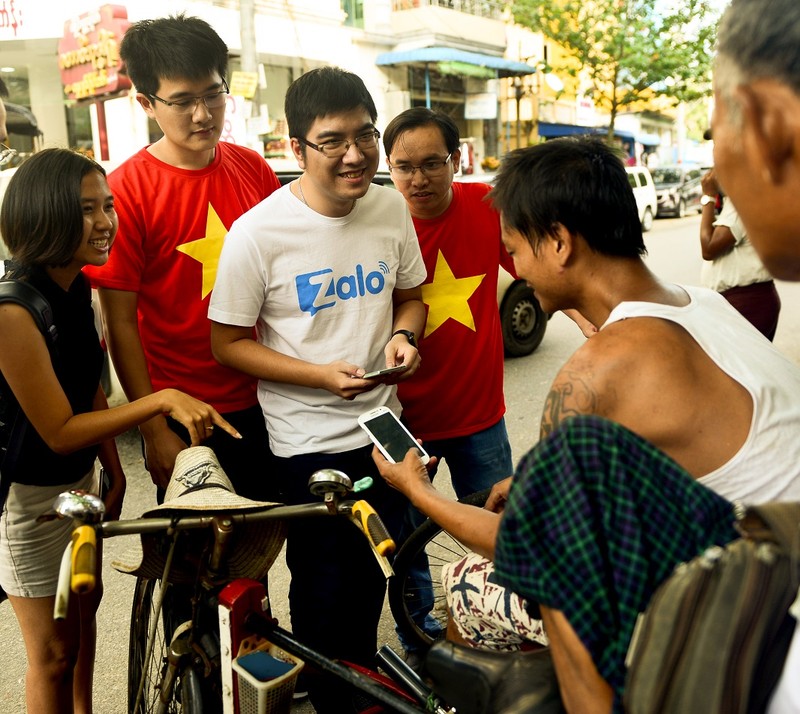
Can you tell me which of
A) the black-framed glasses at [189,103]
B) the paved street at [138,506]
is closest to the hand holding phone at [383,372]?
the black-framed glasses at [189,103]

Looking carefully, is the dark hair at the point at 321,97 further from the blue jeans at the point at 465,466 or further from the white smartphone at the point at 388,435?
the blue jeans at the point at 465,466

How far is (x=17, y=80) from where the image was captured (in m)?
13.9

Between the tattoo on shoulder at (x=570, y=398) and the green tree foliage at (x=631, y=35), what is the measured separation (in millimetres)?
21790

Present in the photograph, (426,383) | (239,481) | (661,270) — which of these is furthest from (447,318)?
(661,270)

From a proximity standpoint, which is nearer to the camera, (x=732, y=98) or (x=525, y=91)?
(x=732, y=98)

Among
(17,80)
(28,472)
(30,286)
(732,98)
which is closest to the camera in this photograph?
(732,98)

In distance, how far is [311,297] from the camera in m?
2.29

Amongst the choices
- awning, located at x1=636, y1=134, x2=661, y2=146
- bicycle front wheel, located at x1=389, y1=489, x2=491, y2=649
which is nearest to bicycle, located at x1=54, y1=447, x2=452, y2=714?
bicycle front wheel, located at x1=389, y1=489, x2=491, y2=649

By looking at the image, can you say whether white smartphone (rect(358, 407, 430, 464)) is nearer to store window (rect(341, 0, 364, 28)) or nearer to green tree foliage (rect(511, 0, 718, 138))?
store window (rect(341, 0, 364, 28))

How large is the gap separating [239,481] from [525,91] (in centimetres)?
2318

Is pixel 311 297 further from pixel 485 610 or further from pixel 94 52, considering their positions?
pixel 94 52

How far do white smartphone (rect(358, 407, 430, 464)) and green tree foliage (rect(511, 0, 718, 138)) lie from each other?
21.4 m

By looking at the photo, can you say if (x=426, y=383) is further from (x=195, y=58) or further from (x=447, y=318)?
(x=195, y=58)

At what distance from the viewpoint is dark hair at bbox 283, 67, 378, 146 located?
7.47ft
